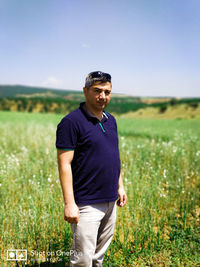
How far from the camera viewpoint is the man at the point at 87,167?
1.83 meters

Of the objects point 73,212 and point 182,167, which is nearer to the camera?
point 73,212

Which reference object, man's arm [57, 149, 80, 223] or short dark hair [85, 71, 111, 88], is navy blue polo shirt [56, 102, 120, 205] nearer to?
man's arm [57, 149, 80, 223]

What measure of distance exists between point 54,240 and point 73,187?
155 centimetres

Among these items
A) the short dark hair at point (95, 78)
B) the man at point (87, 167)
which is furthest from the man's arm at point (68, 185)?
the short dark hair at point (95, 78)

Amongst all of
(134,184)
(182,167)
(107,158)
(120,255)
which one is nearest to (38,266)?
(120,255)

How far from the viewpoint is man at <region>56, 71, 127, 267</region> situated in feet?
6.01

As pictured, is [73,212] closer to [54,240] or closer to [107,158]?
[107,158]

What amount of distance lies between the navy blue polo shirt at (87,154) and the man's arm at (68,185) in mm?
72

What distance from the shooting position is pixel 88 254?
6.27ft

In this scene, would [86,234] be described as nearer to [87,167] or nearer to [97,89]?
[87,167]

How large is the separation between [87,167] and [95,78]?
2.60 feet

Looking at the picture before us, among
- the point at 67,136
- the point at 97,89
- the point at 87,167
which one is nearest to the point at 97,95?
the point at 97,89

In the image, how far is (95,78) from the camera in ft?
6.35

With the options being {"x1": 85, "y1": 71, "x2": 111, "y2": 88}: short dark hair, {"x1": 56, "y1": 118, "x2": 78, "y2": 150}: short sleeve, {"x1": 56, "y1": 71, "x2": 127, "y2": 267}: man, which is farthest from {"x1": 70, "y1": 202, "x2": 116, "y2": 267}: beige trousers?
{"x1": 85, "y1": 71, "x2": 111, "y2": 88}: short dark hair
